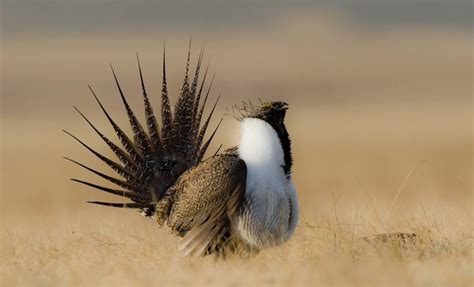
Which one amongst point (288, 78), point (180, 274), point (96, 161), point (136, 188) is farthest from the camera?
point (288, 78)

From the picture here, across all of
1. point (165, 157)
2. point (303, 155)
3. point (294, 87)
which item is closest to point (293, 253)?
point (165, 157)

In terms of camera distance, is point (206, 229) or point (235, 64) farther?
point (235, 64)

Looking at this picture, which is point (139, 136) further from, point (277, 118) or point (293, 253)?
point (293, 253)

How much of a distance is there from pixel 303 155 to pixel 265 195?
1558 centimetres

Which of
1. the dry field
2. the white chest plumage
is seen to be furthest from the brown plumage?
the white chest plumage

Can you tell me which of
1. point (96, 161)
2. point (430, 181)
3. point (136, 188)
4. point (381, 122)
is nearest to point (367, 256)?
point (136, 188)

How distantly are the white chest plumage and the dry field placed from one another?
0.17 m

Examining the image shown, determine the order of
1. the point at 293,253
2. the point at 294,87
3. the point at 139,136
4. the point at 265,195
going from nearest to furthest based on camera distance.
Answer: the point at 265,195 < the point at 293,253 < the point at 139,136 < the point at 294,87

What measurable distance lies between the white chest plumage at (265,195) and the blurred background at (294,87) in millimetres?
434

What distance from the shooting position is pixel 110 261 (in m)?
7.29

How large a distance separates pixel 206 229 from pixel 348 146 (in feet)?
54.7

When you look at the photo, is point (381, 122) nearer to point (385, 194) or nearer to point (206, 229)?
point (385, 194)

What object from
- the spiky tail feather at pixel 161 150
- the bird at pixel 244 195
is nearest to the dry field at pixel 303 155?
the bird at pixel 244 195

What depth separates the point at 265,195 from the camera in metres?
6.98
